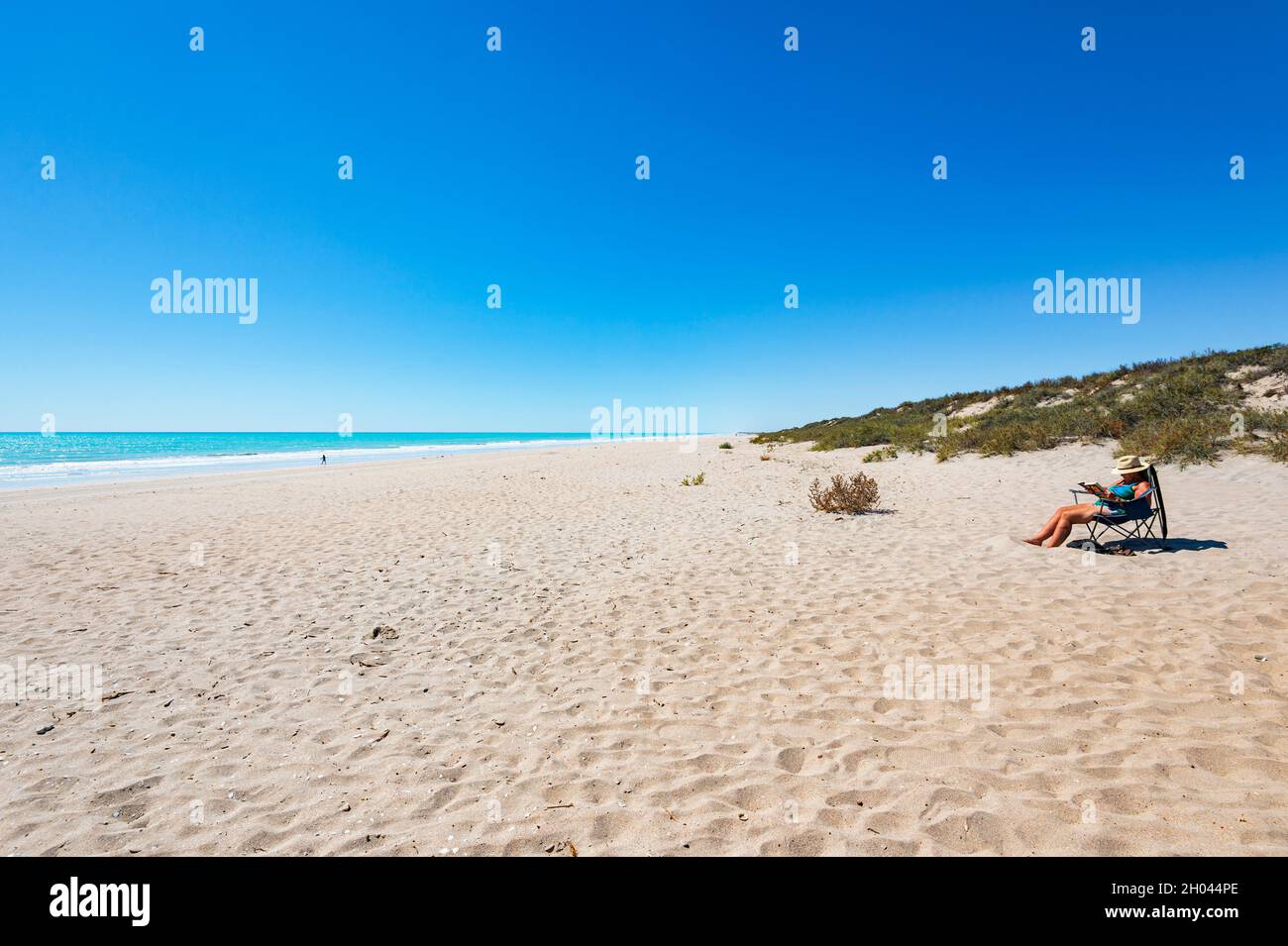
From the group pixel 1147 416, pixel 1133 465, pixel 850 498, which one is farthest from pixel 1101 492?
pixel 1147 416

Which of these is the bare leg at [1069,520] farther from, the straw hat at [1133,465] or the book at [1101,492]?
the straw hat at [1133,465]

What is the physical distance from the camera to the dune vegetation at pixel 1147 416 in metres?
14.7

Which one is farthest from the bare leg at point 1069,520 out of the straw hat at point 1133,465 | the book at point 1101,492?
the straw hat at point 1133,465

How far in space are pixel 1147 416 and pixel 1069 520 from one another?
14.5 metres

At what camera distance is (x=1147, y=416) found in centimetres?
1841

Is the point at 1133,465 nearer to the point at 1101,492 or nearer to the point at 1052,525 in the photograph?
the point at 1101,492

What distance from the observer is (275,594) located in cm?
773

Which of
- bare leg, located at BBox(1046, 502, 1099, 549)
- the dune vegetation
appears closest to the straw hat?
bare leg, located at BBox(1046, 502, 1099, 549)

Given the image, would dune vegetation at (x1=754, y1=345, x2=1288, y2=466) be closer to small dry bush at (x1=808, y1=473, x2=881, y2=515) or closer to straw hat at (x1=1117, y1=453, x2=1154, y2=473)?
straw hat at (x1=1117, y1=453, x2=1154, y2=473)

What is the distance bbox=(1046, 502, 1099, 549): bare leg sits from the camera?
8641mm
